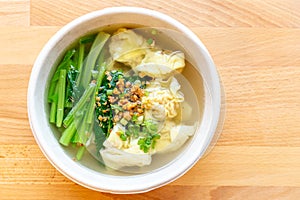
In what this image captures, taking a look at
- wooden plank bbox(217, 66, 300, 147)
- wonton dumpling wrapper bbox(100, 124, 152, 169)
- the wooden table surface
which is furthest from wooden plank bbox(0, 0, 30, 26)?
wooden plank bbox(217, 66, 300, 147)

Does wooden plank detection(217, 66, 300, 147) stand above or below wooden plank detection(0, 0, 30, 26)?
below

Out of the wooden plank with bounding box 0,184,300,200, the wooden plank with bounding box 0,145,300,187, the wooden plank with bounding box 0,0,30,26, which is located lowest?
the wooden plank with bounding box 0,184,300,200

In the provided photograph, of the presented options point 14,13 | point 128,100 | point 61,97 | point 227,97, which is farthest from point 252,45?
point 14,13

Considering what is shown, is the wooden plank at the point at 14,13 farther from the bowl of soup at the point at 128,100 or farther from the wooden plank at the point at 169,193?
the wooden plank at the point at 169,193

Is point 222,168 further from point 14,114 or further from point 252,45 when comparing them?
point 14,114

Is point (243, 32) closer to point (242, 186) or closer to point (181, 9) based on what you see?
point (181, 9)

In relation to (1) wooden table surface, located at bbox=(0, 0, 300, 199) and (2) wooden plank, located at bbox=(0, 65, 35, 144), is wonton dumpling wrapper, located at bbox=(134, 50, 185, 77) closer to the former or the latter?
(1) wooden table surface, located at bbox=(0, 0, 300, 199)
